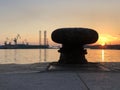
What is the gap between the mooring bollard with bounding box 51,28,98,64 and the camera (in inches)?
480

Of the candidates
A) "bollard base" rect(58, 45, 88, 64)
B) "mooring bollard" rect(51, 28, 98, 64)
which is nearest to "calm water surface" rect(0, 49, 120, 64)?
"bollard base" rect(58, 45, 88, 64)

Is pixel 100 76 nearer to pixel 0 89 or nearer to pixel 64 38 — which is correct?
pixel 0 89

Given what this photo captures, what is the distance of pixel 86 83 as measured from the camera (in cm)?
766

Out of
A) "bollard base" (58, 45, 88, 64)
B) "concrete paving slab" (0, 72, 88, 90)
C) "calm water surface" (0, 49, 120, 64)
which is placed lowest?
"calm water surface" (0, 49, 120, 64)

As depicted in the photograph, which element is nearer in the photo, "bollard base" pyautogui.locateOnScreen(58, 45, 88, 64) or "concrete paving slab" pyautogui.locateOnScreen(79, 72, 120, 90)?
"concrete paving slab" pyautogui.locateOnScreen(79, 72, 120, 90)

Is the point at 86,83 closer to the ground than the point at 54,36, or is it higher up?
closer to the ground

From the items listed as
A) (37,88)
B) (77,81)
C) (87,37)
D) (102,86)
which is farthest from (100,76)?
(87,37)

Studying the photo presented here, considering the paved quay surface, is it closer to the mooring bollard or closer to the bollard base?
the mooring bollard

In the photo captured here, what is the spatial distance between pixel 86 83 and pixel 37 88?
3.59 feet

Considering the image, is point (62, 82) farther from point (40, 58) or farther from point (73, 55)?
point (40, 58)

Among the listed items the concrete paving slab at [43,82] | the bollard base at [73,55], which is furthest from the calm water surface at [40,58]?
the concrete paving slab at [43,82]

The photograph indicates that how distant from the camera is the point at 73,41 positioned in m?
12.4

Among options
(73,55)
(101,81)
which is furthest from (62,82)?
(73,55)

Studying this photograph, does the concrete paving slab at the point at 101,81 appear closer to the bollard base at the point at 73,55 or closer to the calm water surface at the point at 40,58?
the bollard base at the point at 73,55
